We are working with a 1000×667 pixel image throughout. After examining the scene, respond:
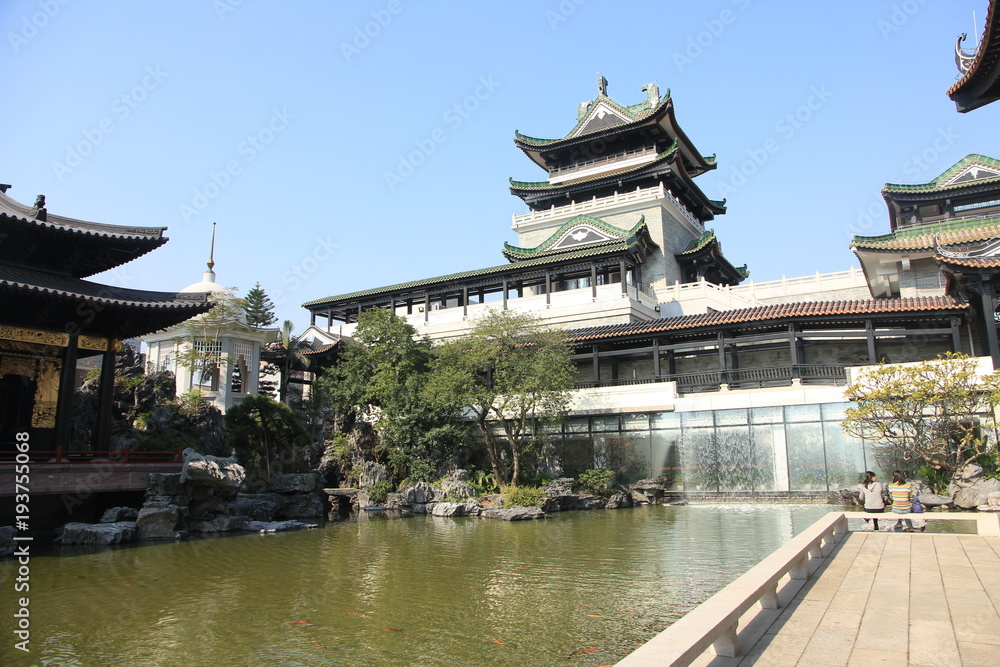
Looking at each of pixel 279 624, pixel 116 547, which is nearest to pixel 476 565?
pixel 279 624

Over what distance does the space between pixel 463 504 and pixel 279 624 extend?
13390 millimetres

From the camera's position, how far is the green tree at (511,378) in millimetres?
22859

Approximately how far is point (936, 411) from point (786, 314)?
5885 mm

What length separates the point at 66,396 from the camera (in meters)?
17.3

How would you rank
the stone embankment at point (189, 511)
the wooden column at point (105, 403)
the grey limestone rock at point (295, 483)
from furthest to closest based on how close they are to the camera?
the grey limestone rock at point (295, 483) < the wooden column at point (105, 403) < the stone embankment at point (189, 511)

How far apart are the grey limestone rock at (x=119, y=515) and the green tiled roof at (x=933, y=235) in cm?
2669

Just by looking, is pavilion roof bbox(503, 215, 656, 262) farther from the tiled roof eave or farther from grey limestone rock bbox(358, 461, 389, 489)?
grey limestone rock bbox(358, 461, 389, 489)

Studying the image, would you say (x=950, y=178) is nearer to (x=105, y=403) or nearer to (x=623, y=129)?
(x=623, y=129)

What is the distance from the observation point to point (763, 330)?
26.7 m

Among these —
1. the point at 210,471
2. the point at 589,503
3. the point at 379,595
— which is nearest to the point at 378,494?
the point at 589,503

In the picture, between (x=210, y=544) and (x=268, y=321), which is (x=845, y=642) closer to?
(x=210, y=544)

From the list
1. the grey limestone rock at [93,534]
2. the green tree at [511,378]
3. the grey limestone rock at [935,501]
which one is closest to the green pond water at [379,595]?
the grey limestone rock at [93,534]

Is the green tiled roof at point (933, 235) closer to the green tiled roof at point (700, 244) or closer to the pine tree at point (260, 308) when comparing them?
the green tiled roof at point (700, 244)

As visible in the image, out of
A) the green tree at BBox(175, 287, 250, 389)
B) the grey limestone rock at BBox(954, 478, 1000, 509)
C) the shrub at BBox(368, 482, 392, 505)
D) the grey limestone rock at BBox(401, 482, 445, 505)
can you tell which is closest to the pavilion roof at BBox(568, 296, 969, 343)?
the grey limestone rock at BBox(954, 478, 1000, 509)
